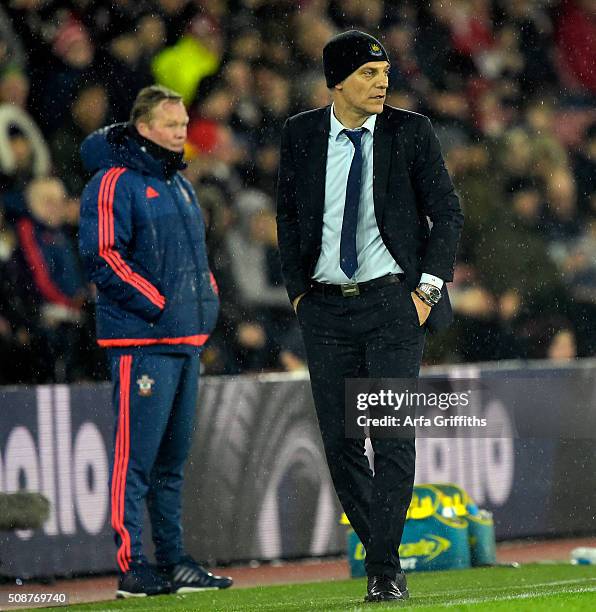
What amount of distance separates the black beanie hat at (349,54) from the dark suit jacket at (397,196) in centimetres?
17

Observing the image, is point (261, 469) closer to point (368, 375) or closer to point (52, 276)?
point (52, 276)

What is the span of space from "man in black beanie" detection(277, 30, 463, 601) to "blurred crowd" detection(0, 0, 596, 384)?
9.96 ft

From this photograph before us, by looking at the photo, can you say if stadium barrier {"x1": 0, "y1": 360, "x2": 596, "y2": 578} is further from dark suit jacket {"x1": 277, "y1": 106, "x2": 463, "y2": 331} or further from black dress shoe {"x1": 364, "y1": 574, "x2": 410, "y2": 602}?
black dress shoe {"x1": 364, "y1": 574, "x2": 410, "y2": 602}

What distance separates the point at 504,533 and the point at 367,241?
3.63 metres

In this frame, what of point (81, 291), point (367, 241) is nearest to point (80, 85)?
point (81, 291)

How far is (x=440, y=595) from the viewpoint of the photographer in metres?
5.52

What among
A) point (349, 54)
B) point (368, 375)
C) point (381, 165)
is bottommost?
point (368, 375)

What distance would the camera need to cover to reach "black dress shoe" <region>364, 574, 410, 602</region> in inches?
199

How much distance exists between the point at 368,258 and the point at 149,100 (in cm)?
194

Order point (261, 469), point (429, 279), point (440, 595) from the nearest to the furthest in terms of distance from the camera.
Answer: point (429, 279) < point (440, 595) < point (261, 469)

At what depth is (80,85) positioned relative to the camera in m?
8.71

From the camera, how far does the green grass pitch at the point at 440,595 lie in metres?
4.54
